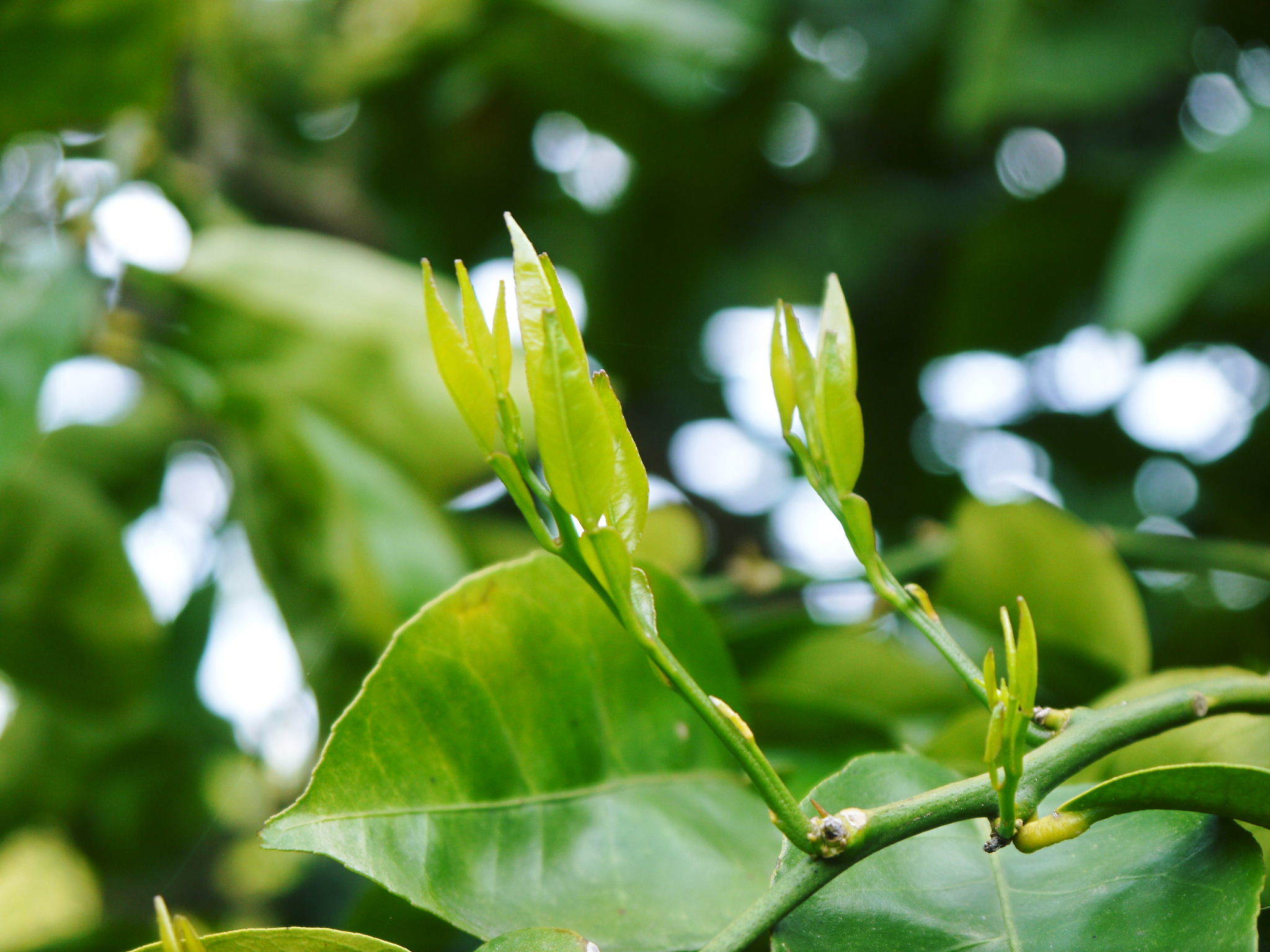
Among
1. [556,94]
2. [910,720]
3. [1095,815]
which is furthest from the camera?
[556,94]

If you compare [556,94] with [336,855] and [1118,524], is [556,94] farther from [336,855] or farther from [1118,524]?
[336,855]

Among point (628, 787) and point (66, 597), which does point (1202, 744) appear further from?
point (66, 597)

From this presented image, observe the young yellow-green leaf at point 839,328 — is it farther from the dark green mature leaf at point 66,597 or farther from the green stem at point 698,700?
the dark green mature leaf at point 66,597

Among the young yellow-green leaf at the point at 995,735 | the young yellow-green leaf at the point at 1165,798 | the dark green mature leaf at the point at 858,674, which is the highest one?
the young yellow-green leaf at the point at 995,735

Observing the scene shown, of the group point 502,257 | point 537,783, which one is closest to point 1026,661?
point 537,783

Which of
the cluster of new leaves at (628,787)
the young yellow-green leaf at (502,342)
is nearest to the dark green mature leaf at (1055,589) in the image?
the cluster of new leaves at (628,787)

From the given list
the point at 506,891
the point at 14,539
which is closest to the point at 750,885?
the point at 506,891
